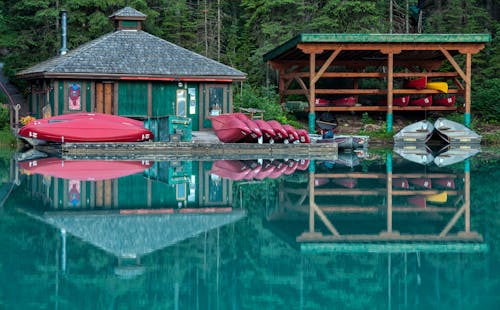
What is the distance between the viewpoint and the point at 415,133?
32062mm

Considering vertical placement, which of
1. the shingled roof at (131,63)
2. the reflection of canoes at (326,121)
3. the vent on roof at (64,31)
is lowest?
the reflection of canoes at (326,121)

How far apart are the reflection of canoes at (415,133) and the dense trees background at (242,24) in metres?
4.61

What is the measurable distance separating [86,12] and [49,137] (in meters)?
13.5

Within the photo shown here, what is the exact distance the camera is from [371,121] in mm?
34812

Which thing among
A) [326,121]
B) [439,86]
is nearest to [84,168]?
[326,121]

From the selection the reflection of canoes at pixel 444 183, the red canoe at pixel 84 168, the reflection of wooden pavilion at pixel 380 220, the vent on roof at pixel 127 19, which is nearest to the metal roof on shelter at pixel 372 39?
the vent on roof at pixel 127 19

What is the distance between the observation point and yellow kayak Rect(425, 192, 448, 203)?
13117 mm

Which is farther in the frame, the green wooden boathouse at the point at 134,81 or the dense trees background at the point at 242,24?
the dense trees background at the point at 242,24

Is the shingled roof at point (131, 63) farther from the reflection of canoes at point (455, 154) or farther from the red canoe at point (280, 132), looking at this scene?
the reflection of canoes at point (455, 154)

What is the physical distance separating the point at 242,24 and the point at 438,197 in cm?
3405

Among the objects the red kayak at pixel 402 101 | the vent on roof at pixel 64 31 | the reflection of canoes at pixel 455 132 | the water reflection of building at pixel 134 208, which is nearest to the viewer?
the water reflection of building at pixel 134 208

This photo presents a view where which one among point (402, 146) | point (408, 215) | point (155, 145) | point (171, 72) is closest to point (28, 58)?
point (171, 72)

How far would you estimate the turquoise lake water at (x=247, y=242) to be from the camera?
6.41 m

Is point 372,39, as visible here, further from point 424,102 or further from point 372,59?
point 372,59
